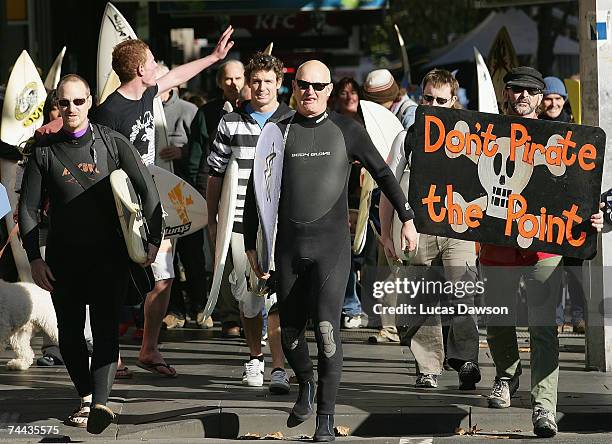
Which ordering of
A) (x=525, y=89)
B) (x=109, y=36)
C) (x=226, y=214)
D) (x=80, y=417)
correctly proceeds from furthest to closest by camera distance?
(x=109, y=36) < (x=226, y=214) < (x=525, y=89) < (x=80, y=417)

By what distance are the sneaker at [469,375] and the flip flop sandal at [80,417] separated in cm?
235

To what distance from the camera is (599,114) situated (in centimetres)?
913

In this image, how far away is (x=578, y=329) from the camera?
36.3 ft

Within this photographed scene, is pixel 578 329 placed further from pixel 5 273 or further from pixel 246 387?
pixel 5 273

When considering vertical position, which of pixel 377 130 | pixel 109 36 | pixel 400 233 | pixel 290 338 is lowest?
pixel 290 338

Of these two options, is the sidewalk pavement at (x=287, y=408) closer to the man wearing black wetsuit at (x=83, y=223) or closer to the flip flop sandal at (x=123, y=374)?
the flip flop sandal at (x=123, y=374)

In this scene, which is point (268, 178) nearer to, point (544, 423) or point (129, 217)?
point (129, 217)

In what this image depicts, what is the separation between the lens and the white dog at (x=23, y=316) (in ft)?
30.7

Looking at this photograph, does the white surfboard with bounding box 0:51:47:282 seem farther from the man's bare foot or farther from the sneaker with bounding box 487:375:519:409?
the sneaker with bounding box 487:375:519:409

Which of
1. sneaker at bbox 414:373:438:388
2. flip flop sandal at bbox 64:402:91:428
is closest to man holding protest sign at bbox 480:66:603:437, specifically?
sneaker at bbox 414:373:438:388

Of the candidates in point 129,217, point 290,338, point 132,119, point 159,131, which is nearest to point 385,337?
point 159,131

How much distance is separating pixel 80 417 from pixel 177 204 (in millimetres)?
1872

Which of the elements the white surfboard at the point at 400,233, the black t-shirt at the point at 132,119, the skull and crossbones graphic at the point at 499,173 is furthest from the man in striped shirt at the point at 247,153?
the skull and crossbones graphic at the point at 499,173

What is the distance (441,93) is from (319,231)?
1.71 metres
